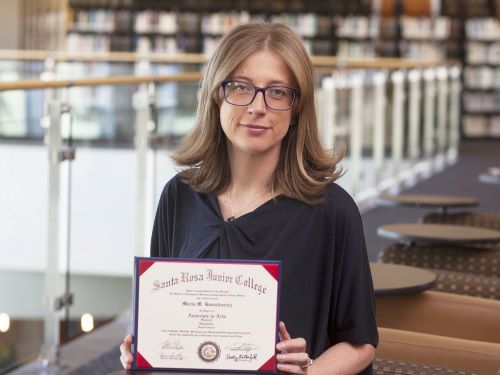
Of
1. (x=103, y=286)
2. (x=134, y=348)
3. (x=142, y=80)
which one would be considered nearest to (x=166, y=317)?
(x=134, y=348)

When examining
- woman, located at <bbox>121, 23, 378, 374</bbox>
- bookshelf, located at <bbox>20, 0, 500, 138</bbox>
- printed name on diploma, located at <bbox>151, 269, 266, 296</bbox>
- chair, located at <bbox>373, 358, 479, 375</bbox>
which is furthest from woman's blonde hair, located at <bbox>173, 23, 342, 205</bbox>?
bookshelf, located at <bbox>20, 0, 500, 138</bbox>

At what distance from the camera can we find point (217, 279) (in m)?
1.55

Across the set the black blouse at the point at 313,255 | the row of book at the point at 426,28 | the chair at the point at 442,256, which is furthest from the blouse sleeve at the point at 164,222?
the row of book at the point at 426,28

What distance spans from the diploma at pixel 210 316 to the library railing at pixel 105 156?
43 cm

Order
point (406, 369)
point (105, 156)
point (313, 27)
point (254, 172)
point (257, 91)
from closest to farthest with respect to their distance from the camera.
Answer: point (257, 91) → point (254, 172) → point (406, 369) → point (105, 156) → point (313, 27)

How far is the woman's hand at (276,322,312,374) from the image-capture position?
1.58 m

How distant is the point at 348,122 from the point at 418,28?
21.9 ft

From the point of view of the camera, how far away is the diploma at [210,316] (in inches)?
60.9

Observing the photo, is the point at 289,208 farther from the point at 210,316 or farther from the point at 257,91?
the point at 210,316

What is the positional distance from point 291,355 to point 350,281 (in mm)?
249

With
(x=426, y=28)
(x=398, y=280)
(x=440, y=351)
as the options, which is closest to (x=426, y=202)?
(x=398, y=280)

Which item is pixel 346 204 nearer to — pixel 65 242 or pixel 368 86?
pixel 65 242
